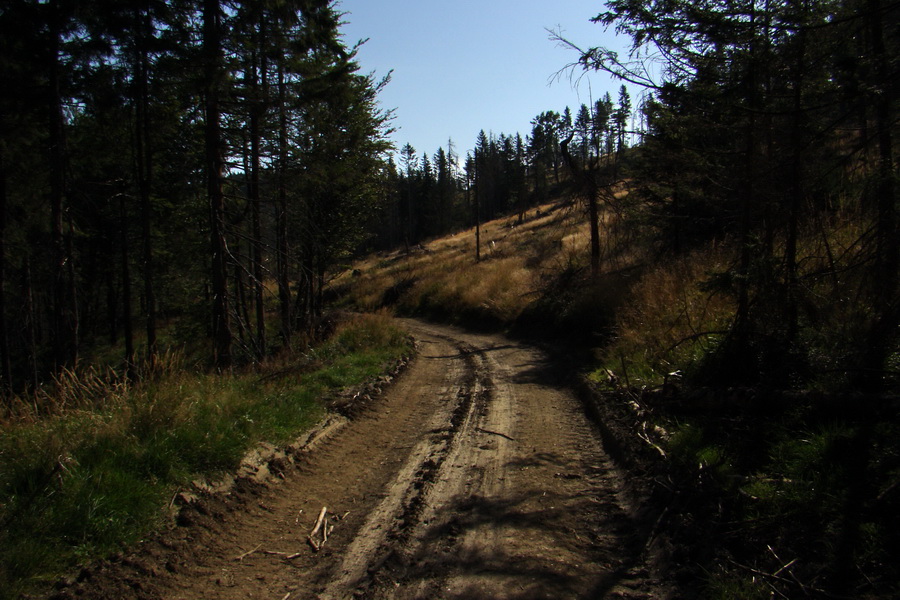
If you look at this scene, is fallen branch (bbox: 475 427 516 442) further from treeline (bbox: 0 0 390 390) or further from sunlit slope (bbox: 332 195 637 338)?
sunlit slope (bbox: 332 195 637 338)

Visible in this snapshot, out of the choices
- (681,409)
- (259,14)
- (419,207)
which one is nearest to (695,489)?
(681,409)

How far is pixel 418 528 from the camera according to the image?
12.9 feet

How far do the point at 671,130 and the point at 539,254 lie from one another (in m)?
19.9

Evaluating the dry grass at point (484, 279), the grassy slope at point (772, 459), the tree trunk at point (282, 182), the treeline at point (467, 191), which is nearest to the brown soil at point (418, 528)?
the grassy slope at point (772, 459)

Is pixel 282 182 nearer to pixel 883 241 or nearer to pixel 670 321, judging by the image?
pixel 670 321

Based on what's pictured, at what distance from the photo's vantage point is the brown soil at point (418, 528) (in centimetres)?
316

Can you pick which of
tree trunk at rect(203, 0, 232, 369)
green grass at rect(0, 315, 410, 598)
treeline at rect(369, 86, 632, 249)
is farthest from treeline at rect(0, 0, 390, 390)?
treeline at rect(369, 86, 632, 249)

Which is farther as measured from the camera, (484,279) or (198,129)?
(484,279)

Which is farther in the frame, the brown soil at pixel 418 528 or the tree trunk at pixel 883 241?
the tree trunk at pixel 883 241

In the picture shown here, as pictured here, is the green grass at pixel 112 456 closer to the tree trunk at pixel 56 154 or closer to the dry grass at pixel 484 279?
the tree trunk at pixel 56 154

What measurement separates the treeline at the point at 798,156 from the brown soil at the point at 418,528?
7.41 ft

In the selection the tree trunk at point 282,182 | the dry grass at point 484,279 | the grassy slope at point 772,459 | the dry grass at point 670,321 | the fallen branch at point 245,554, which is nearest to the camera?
the grassy slope at point 772,459

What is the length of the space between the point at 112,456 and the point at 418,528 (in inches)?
103

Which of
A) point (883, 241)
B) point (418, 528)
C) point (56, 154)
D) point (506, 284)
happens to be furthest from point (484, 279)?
point (418, 528)
